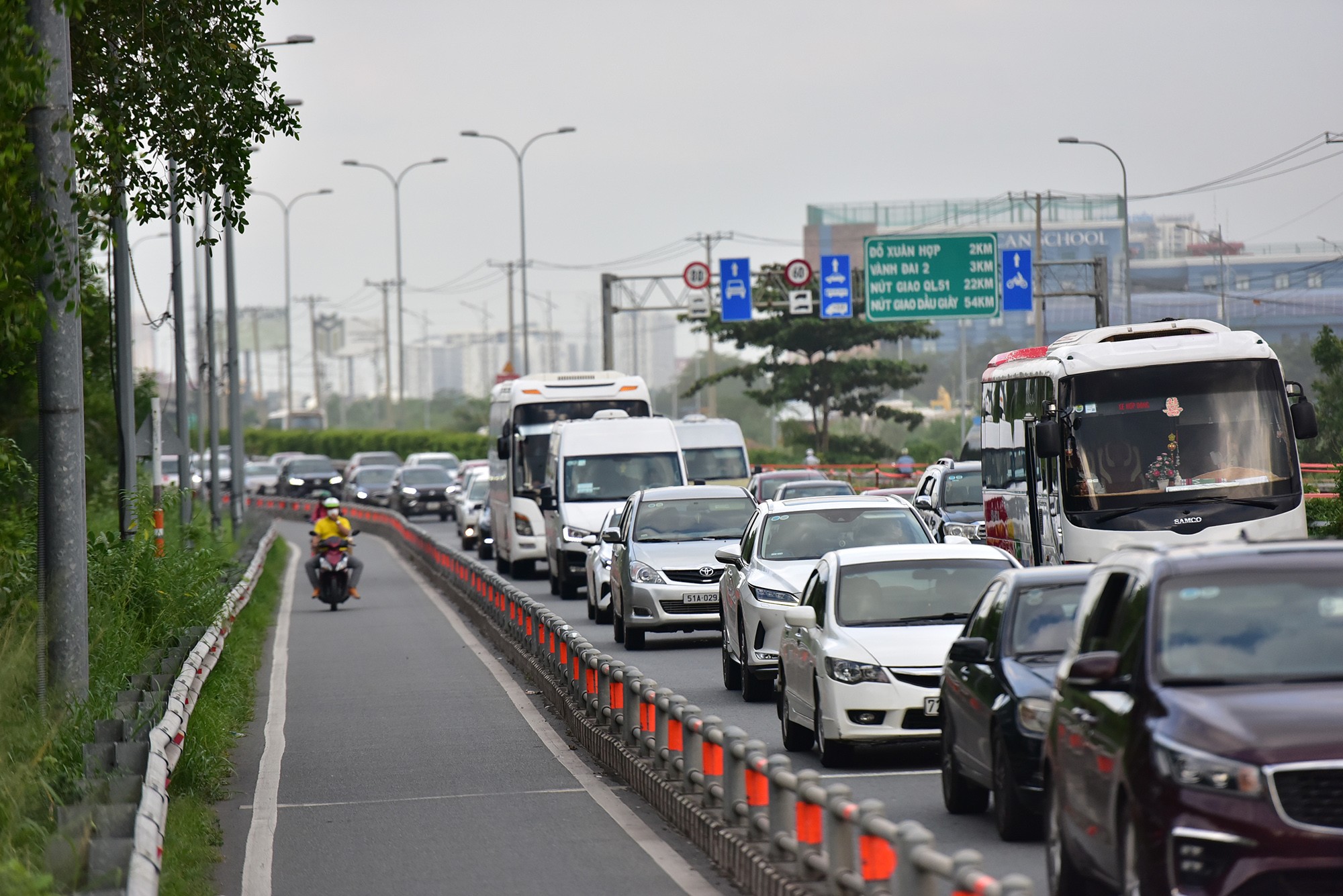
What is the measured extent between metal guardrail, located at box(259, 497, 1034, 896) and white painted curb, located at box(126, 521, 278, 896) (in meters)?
2.58

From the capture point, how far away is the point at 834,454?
258 feet

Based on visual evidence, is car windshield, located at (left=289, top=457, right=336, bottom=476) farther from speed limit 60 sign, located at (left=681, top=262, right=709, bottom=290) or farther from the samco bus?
the samco bus

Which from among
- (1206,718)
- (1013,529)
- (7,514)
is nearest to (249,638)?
(7,514)

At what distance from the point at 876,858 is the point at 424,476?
56.1m

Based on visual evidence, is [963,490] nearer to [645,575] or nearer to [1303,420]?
[645,575]


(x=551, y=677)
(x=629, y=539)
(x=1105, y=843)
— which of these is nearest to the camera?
(x=1105, y=843)

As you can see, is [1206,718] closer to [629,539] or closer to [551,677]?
[551,677]

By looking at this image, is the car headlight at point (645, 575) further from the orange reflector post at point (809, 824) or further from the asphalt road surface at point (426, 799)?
the orange reflector post at point (809, 824)

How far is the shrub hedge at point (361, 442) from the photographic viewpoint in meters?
98.2

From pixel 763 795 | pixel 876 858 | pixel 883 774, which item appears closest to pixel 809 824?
pixel 876 858

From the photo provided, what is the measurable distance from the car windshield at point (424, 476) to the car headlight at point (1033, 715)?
175 feet

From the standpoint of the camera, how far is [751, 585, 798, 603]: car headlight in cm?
1666

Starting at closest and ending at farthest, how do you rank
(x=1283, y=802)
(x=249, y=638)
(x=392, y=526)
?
(x=1283, y=802) → (x=249, y=638) → (x=392, y=526)

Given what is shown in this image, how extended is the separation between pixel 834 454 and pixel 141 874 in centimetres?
7160
